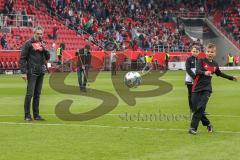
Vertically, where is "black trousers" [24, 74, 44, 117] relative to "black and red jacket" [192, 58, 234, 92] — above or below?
below

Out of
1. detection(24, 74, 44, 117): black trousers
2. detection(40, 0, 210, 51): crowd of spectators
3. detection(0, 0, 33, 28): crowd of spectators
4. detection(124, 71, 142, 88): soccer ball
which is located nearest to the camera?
detection(24, 74, 44, 117): black trousers

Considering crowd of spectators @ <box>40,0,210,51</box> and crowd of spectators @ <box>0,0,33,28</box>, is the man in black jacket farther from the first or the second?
crowd of spectators @ <box>40,0,210,51</box>

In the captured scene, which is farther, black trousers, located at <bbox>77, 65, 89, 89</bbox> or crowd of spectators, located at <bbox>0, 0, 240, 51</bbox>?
crowd of spectators, located at <bbox>0, 0, 240, 51</bbox>

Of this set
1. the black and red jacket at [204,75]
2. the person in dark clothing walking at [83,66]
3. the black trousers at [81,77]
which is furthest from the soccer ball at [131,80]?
the black and red jacket at [204,75]

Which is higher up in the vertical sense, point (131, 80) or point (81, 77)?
point (81, 77)

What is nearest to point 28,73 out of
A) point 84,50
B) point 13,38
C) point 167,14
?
point 84,50

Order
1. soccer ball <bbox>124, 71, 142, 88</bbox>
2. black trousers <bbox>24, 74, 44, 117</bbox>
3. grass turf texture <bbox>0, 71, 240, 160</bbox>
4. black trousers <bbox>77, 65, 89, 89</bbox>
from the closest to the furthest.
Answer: grass turf texture <bbox>0, 71, 240, 160</bbox> → black trousers <bbox>24, 74, 44, 117</bbox> → black trousers <bbox>77, 65, 89, 89</bbox> → soccer ball <bbox>124, 71, 142, 88</bbox>

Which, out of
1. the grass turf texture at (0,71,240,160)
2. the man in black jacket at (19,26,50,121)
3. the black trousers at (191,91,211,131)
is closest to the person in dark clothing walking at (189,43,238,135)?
the black trousers at (191,91,211,131)

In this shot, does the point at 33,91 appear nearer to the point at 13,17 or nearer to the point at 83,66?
the point at 83,66

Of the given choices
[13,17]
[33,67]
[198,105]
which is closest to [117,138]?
[198,105]

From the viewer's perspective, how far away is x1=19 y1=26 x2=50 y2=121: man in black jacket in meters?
16.8

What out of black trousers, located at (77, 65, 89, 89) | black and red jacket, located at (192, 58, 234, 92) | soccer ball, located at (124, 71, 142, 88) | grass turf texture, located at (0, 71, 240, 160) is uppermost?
black and red jacket, located at (192, 58, 234, 92)

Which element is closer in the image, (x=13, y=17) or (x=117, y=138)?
(x=117, y=138)

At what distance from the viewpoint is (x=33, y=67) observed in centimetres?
1692
